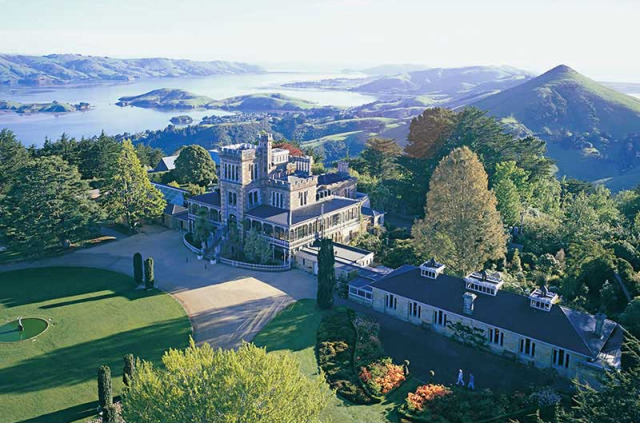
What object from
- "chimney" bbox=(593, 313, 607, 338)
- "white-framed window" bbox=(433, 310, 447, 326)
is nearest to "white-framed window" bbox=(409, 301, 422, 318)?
"white-framed window" bbox=(433, 310, 447, 326)

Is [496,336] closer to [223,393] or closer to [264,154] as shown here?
[223,393]

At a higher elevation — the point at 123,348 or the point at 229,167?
the point at 229,167

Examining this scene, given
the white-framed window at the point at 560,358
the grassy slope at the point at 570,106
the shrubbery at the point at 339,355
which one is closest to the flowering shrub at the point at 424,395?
the shrubbery at the point at 339,355

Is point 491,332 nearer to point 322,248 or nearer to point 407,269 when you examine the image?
point 407,269

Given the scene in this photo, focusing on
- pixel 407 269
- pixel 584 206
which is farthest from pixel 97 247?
pixel 584 206

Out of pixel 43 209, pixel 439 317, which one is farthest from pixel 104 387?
pixel 43 209

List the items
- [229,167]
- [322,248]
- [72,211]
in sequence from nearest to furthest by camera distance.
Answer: [322,248] < [72,211] < [229,167]

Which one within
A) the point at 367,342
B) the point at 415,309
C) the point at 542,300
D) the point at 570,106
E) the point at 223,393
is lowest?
the point at 367,342

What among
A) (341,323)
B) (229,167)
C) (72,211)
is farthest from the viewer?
(229,167)
